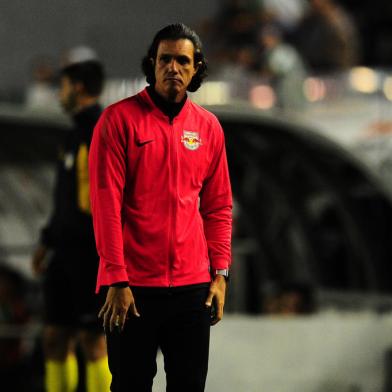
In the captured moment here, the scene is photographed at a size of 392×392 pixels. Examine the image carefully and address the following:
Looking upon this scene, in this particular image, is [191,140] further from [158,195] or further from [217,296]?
[217,296]

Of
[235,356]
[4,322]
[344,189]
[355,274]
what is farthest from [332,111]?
[235,356]

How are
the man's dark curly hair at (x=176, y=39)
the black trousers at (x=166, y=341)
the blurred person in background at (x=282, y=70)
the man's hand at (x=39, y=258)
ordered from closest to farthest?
the man's dark curly hair at (x=176, y=39) → the black trousers at (x=166, y=341) → the man's hand at (x=39, y=258) → the blurred person in background at (x=282, y=70)

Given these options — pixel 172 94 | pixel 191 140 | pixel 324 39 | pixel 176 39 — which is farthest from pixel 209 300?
pixel 324 39

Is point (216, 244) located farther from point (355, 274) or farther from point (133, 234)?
point (355, 274)

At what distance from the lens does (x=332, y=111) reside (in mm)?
12273

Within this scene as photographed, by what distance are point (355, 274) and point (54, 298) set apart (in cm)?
845

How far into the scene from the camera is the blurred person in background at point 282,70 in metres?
11.4

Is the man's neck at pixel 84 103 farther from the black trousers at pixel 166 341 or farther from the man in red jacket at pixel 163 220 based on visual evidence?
the black trousers at pixel 166 341

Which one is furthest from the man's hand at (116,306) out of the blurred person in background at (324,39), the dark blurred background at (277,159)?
the blurred person in background at (324,39)

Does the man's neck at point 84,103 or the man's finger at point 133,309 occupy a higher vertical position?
the man's neck at point 84,103

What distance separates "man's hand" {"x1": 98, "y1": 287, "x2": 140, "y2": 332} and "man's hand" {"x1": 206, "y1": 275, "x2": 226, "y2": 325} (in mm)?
212

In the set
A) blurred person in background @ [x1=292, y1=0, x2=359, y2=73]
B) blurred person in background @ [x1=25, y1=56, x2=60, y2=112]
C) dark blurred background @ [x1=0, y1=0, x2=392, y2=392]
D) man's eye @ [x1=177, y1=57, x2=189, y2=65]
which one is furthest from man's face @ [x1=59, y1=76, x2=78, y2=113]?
blurred person in background @ [x1=292, y1=0, x2=359, y2=73]

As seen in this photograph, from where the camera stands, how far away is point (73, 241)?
4344 millimetres

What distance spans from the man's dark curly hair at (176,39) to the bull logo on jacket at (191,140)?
0.10m
